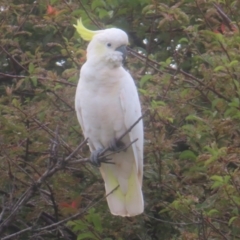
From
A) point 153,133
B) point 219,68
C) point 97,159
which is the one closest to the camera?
point 97,159

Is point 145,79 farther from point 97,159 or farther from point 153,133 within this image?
point 97,159

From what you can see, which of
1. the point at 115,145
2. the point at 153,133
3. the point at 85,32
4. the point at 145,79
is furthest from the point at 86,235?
the point at 85,32

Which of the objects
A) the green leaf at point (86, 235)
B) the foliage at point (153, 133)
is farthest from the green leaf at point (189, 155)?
the green leaf at point (86, 235)

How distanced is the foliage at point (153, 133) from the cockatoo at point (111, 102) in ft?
0.34

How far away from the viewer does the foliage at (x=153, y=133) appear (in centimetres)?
315

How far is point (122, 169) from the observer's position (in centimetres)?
336

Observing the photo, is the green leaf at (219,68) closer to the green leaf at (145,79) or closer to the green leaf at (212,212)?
the green leaf at (145,79)

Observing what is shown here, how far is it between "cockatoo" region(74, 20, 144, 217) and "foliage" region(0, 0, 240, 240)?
4.1 inches

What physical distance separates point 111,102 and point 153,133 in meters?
0.27

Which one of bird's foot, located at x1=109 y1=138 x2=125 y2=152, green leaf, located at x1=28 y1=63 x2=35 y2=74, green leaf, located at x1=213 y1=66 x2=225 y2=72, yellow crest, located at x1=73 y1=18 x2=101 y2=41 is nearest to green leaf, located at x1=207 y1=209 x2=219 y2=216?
bird's foot, located at x1=109 y1=138 x2=125 y2=152

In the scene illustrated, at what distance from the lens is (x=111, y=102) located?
3.17 metres

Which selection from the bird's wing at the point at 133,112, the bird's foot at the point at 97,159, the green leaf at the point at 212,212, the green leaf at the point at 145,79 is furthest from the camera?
the green leaf at the point at 145,79

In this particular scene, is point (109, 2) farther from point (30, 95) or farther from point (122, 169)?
point (122, 169)

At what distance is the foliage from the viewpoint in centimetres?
315
